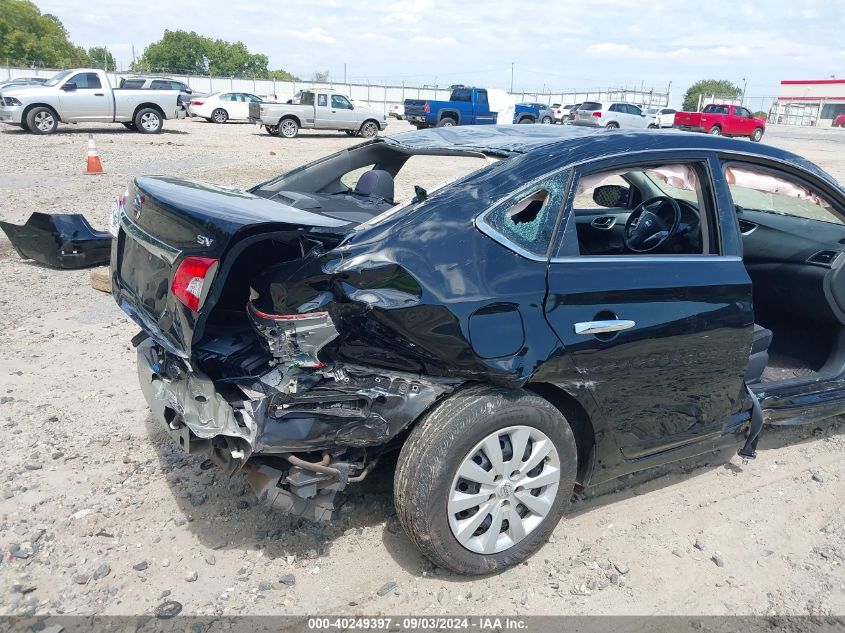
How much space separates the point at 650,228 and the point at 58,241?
221 inches

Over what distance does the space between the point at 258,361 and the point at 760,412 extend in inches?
98.4

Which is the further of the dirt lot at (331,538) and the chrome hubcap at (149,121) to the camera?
the chrome hubcap at (149,121)

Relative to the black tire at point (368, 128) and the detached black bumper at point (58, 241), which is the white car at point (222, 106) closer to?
the black tire at point (368, 128)

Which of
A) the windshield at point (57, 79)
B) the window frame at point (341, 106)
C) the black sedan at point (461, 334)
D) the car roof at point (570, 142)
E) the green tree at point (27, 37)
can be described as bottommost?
the black sedan at point (461, 334)

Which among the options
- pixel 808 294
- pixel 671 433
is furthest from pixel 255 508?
pixel 808 294

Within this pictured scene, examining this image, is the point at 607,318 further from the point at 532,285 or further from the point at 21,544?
the point at 21,544

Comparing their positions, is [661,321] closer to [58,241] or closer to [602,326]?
[602,326]

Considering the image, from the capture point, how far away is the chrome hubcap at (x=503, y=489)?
2.69 m

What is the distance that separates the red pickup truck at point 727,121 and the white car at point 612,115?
251 cm

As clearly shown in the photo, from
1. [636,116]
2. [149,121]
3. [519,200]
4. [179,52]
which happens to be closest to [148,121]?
[149,121]

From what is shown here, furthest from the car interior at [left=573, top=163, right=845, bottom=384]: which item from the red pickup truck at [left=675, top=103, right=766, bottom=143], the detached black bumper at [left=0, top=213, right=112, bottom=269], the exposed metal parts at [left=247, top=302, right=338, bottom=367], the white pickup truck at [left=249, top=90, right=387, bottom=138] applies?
the red pickup truck at [left=675, top=103, right=766, bottom=143]

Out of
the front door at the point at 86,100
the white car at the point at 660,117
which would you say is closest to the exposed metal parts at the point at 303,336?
the front door at the point at 86,100

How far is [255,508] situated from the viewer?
126 inches

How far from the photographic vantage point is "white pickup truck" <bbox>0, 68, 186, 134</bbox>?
60.3 ft
